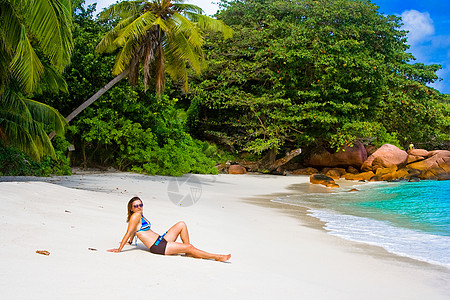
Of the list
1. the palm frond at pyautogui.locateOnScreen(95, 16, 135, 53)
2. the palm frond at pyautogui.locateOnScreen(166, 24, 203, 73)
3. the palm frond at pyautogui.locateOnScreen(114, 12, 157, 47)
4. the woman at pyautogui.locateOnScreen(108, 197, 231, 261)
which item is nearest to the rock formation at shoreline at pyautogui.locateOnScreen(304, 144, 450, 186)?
the palm frond at pyautogui.locateOnScreen(166, 24, 203, 73)

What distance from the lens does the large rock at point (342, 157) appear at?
24938 mm

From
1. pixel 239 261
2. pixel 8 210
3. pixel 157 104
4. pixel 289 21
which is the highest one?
pixel 289 21

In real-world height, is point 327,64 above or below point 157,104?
above

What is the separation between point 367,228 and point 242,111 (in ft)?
55.2

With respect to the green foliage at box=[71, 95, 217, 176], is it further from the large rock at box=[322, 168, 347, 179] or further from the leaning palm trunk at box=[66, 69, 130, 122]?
the large rock at box=[322, 168, 347, 179]

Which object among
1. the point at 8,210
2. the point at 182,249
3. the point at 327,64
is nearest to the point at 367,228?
the point at 182,249

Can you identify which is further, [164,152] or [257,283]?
[164,152]

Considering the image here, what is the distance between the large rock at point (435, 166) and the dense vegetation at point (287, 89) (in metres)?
1.89

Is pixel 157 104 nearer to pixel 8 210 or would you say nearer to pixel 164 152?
pixel 164 152

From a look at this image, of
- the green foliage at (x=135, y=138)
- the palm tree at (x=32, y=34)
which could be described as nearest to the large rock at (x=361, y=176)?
the green foliage at (x=135, y=138)

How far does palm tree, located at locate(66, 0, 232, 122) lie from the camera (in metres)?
12.5

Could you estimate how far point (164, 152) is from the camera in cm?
1593

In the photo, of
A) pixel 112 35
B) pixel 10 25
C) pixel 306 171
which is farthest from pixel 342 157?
pixel 10 25

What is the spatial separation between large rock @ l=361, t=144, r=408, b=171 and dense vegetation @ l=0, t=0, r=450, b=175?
6.79 feet
